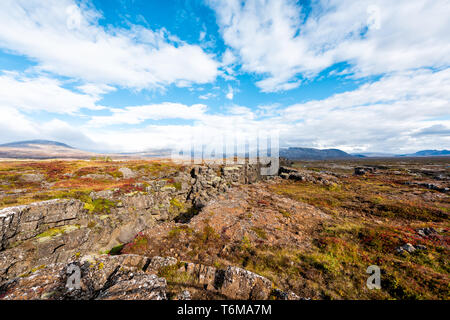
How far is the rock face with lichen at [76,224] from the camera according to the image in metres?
13.6

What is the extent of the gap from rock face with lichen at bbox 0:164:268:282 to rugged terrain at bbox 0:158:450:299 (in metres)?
0.09

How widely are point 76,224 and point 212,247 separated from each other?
613 inches

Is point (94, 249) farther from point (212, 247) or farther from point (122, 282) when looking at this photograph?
point (122, 282)

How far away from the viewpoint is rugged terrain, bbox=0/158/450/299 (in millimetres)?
9203

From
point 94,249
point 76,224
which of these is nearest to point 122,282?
point 94,249

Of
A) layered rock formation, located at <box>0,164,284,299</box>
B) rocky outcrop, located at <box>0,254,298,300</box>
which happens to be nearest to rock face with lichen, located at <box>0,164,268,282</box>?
layered rock formation, located at <box>0,164,284,299</box>

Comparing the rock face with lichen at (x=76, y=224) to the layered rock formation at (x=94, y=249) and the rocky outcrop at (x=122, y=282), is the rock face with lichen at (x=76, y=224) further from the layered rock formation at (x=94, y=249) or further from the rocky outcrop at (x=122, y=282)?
the rocky outcrop at (x=122, y=282)

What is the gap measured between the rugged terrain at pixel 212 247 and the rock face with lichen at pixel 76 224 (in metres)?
0.09

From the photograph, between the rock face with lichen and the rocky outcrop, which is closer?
the rocky outcrop

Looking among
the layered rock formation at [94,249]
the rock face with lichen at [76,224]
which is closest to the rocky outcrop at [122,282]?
Answer: the layered rock formation at [94,249]

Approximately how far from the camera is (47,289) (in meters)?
7.76

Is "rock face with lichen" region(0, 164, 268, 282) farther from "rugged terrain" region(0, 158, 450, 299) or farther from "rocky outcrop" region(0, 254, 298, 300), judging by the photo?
"rocky outcrop" region(0, 254, 298, 300)

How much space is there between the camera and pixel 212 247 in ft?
54.6
